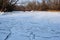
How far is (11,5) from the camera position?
10.4 m

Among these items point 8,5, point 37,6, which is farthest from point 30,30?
point 37,6

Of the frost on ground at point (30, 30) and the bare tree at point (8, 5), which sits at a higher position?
the frost on ground at point (30, 30)

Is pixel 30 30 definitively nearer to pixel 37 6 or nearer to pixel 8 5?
pixel 8 5

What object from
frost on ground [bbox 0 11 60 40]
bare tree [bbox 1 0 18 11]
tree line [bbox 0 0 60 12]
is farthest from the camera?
tree line [bbox 0 0 60 12]

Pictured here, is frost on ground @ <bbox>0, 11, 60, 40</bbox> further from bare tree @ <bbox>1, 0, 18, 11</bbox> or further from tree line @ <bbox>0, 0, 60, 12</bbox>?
tree line @ <bbox>0, 0, 60, 12</bbox>

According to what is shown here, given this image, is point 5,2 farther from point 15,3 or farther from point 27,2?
point 27,2

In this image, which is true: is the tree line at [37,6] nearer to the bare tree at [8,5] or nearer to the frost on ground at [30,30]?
the bare tree at [8,5]

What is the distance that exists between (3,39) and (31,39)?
566mm

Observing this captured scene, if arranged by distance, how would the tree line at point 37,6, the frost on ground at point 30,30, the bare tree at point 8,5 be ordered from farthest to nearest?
1. the tree line at point 37,6
2. the bare tree at point 8,5
3. the frost on ground at point 30,30

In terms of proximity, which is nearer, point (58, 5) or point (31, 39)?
point (31, 39)

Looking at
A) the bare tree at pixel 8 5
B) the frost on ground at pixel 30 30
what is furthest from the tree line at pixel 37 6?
the frost on ground at pixel 30 30

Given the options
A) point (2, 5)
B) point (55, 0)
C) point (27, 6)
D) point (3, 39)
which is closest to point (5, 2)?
point (2, 5)

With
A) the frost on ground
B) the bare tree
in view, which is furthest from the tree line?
the frost on ground

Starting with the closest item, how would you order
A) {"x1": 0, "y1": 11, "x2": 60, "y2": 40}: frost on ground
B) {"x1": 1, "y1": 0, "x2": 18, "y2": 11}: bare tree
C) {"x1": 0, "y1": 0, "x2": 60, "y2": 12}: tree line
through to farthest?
1. {"x1": 0, "y1": 11, "x2": 60, "y2": 40}: frost on ground
2. {"x1": 1, "y1": 0, "x2": 18, "y2": 11}: bare tree
3. {"x1": 0, "y1": 0, "x2": 60, "y2": 12}: tree line
